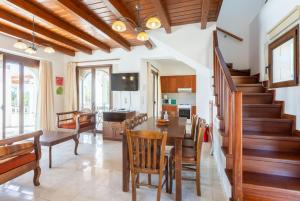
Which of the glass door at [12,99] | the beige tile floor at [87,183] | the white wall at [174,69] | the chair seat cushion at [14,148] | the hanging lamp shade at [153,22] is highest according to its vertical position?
the white wall at [174,69]

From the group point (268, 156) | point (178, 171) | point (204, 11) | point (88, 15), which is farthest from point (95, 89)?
point (268, 156)

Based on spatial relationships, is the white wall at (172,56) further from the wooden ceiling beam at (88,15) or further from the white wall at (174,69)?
the white wall at (174,69)

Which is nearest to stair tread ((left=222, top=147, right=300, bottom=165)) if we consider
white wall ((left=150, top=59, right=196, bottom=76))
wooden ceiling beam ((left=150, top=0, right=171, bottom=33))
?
wooden ceiling beam ((left=150, top=0, right=171, bottom=33))

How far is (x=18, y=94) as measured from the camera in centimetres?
482

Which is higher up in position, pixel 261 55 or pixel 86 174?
pixel 261 55

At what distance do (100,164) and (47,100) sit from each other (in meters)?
3.33

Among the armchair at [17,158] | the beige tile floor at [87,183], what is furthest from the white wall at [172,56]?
the armchair at [17,158]

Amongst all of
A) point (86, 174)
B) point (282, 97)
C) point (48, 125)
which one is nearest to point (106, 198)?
point (86, 174)

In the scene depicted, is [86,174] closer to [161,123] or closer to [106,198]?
[106,198]

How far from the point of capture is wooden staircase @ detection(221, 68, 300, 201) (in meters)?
1.65

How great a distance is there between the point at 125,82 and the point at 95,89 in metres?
1.36

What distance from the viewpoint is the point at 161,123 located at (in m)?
2.76

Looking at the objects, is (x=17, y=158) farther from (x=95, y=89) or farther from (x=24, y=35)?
(x=95, y=89)

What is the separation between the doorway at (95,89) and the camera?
5.98 m
